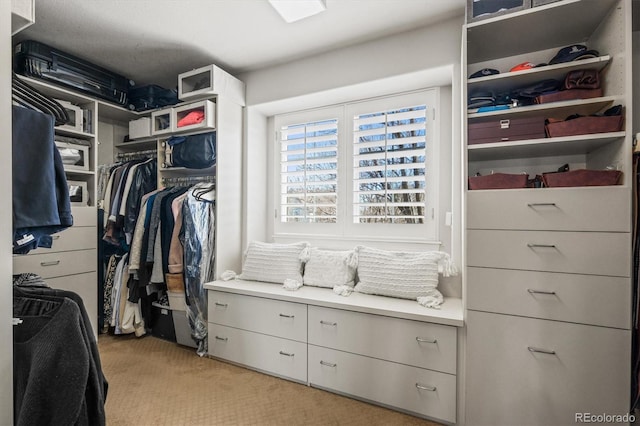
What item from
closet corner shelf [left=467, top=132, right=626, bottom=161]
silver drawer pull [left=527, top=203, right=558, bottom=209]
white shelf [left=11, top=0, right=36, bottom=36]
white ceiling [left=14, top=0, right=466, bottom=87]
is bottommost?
silver drawer pull [left=527, top=203, right=558, bottom=209]

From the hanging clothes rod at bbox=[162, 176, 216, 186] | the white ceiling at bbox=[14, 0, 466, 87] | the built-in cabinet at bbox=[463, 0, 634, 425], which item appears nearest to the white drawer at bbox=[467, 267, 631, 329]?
the built-in cabinet at bbox=[463, 0, 634, 425]

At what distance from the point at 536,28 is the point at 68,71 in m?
3.29

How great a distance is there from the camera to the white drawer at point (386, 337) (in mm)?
1695

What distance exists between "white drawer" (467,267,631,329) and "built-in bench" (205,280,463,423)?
23 centimetres

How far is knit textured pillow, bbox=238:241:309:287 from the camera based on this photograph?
7.88 ft

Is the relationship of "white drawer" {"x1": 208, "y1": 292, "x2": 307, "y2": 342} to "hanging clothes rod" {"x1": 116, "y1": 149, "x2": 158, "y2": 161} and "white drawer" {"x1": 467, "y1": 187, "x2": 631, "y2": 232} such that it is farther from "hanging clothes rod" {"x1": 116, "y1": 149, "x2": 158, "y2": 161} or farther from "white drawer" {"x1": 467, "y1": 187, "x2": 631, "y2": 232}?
"hanging clothes rod" {"x1": 116, "y1": 149, "x2": 158, "y2": 161}

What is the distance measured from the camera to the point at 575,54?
5.15 ft

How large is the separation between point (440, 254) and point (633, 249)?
3.00 feet

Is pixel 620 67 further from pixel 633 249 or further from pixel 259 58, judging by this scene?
pixel 259 58

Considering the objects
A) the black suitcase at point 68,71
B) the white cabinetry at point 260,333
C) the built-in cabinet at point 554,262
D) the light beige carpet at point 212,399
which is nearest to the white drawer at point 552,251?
the built-in cabinet at point 554,262

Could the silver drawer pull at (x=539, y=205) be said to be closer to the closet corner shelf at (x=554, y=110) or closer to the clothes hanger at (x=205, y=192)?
the closet corner shelf at (x=554, y=110)

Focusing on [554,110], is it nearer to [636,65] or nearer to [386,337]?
[636,65]

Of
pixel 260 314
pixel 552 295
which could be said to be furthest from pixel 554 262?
pixel 260 314

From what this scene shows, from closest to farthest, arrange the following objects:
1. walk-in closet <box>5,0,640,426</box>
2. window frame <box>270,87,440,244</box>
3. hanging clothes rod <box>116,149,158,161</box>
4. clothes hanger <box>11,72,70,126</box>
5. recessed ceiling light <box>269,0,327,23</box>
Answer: clothes hanger <box>11,72,70,126</box> → walk-in closet <box>5,0,640,426</box> → recessed ceiling light <box>269,0,327,23</box> → window frame <box>270,87,440,244</box> → hanging clothes rod <box>116,149,158,161</box>
